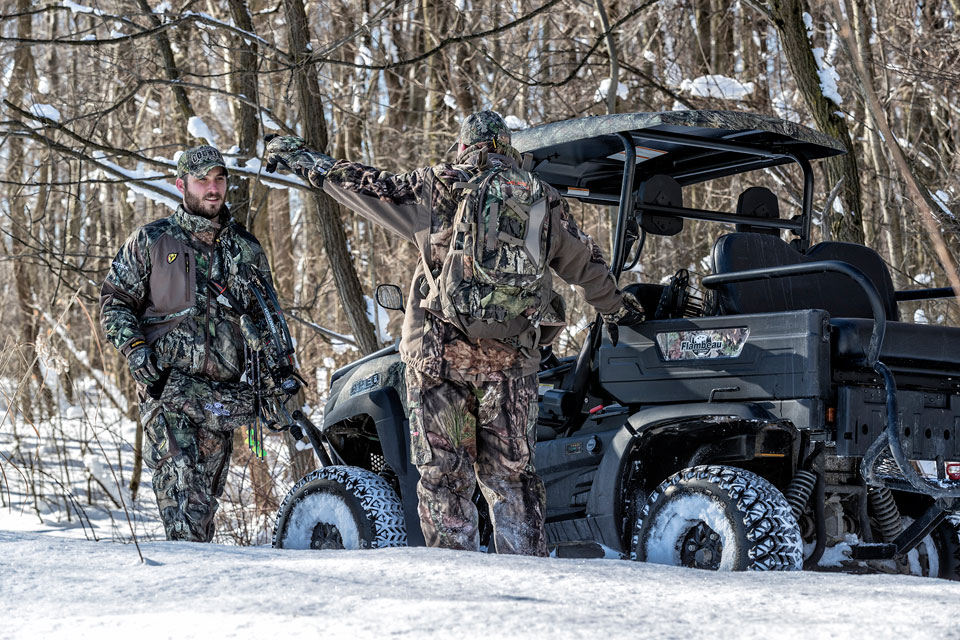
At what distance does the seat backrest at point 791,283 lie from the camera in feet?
16.5

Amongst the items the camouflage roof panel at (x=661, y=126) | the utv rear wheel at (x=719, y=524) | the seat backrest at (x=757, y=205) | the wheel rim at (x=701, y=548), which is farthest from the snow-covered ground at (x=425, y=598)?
the seat backrest at (x=757, y=205)

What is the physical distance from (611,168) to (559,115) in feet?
24.0

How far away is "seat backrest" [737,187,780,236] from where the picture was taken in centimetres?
Result: 596

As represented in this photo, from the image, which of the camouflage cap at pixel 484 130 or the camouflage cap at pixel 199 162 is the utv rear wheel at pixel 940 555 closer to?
the camouflage cap at pixel 484 130

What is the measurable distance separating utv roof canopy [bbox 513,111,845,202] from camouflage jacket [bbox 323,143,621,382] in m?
0.62

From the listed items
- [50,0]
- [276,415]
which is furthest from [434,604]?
[50,0]

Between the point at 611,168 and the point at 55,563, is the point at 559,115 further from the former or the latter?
the point at 55,563

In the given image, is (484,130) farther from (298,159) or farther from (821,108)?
(821,108)

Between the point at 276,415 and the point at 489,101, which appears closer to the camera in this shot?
the point at 276,415

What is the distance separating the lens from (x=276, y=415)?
5.87 meters

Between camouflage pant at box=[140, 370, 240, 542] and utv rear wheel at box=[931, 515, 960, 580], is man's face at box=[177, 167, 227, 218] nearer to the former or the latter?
camouflage pant at box=[140, 370, 240, 542]

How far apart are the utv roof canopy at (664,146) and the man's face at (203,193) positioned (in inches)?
55.3

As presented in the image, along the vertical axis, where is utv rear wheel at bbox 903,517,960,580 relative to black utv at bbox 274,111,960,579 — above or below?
below

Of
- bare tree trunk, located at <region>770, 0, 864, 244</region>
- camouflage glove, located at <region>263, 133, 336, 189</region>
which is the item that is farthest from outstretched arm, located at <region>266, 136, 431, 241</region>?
bare tree trunk, located at <region>770, 0, 864, 244</region>
